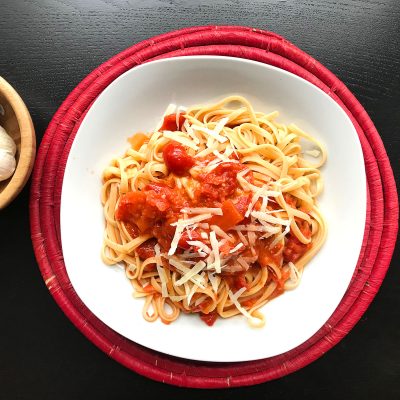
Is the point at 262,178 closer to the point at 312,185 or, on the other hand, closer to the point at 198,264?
the point at 312,185

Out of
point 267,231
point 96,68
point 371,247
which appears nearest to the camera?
point 267,231

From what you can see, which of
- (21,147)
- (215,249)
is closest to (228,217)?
(215,249)

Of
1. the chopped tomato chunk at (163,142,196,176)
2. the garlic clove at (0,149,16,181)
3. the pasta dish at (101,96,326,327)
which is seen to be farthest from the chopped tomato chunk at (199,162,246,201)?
the garlic clove at (0,149,16,181)

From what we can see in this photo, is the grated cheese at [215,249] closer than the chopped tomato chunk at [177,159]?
Yes

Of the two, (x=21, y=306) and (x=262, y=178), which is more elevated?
(x=262, y=178)

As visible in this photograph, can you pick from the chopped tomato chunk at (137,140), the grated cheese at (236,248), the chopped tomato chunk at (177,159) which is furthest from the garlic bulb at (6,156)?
the grated cheese at (236,248)

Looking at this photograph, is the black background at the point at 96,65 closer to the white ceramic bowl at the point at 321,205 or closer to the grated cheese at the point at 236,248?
the white ceramic bowl at the point at 321,205

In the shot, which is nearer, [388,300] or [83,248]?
[83,248]

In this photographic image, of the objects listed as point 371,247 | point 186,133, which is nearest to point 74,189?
point 186,133

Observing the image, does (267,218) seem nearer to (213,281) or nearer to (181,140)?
(213,281)
